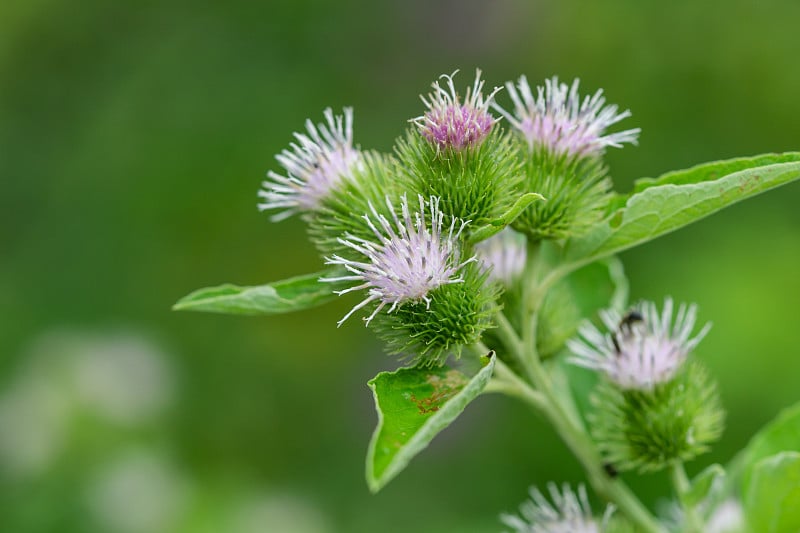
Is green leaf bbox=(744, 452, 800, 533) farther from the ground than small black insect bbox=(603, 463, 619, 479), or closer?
closer

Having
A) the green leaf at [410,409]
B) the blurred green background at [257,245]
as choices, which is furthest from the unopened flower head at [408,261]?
the blurred green background at [257,245]

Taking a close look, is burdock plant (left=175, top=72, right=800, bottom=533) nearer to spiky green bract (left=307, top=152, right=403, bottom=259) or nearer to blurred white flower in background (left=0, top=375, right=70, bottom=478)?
spiky green bract (left=307, top=152, right=403, bottom=259)

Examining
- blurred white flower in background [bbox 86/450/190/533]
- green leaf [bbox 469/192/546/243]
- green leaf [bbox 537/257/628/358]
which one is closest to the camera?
green leaf [bbox 469/192/546/243]

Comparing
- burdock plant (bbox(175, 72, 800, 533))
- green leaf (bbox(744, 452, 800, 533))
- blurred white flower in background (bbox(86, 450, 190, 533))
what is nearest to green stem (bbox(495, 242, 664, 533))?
burdock plant (bbox(175, 72, 800, 533))

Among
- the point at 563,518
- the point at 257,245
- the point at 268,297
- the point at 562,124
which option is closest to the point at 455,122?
the point at 562,124

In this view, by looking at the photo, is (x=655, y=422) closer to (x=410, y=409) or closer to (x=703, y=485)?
(x=703, y=485)

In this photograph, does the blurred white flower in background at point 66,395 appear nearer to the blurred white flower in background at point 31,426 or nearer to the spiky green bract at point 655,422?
the blurred white flower in background at point 31,426
